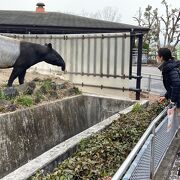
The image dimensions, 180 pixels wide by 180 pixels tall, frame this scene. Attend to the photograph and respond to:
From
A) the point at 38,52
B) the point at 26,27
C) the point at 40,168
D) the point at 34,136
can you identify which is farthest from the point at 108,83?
the point at 26,27

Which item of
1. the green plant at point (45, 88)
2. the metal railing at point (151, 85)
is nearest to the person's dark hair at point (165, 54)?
the green plant at point (45, 88)

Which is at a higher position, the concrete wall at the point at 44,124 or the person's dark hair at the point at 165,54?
the person's dark hair at the point at 165,54

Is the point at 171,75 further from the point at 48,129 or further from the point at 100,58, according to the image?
the point at 100,58

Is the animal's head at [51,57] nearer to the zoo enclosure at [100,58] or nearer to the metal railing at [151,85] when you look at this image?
the zoo enclosure at [100,58]

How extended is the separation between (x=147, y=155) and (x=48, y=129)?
4.44m

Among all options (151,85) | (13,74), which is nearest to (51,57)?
(13,74)

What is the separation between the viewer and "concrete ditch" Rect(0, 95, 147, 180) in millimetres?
4746

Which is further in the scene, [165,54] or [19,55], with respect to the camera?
[19,55]

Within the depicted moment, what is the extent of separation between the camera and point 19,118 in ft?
23.9

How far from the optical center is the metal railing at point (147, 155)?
2979 mm

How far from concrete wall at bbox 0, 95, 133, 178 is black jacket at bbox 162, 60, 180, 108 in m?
3.01

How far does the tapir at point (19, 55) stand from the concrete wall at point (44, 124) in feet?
4.22

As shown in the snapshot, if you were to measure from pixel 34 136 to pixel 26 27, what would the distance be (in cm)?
1260

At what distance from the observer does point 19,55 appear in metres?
8.92
